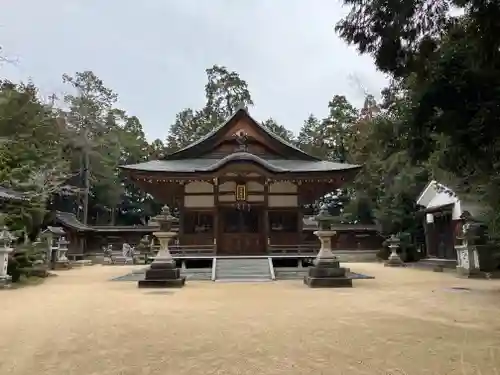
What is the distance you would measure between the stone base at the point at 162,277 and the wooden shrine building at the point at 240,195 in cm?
513

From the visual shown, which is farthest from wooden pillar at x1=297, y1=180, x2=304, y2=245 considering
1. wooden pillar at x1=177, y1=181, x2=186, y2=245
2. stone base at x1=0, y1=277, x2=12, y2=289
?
stone base at x1=0, y1=277, x2=12, y2=289

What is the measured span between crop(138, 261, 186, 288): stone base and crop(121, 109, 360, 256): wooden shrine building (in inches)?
202

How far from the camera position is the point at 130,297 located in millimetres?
9469

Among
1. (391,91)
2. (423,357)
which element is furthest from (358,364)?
(391,91)

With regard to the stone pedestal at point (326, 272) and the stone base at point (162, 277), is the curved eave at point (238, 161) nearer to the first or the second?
the stone pedestal at point (326, 272)

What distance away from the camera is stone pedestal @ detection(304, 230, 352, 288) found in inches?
458

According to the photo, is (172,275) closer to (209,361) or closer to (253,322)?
(253,322)

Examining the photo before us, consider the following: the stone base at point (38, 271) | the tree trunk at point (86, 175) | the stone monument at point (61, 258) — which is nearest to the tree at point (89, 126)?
the tree trunk at point (86, 175)

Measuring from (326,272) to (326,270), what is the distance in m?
0.06

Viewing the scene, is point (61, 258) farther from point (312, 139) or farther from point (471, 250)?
point (312, 139)

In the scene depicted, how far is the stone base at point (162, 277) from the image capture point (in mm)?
11844

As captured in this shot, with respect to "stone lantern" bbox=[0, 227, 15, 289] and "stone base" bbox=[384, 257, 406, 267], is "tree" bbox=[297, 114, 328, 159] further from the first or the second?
"stone lantern" bbox=[0, 227, 15, 289]

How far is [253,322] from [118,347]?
2151mm

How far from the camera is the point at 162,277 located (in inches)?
473
